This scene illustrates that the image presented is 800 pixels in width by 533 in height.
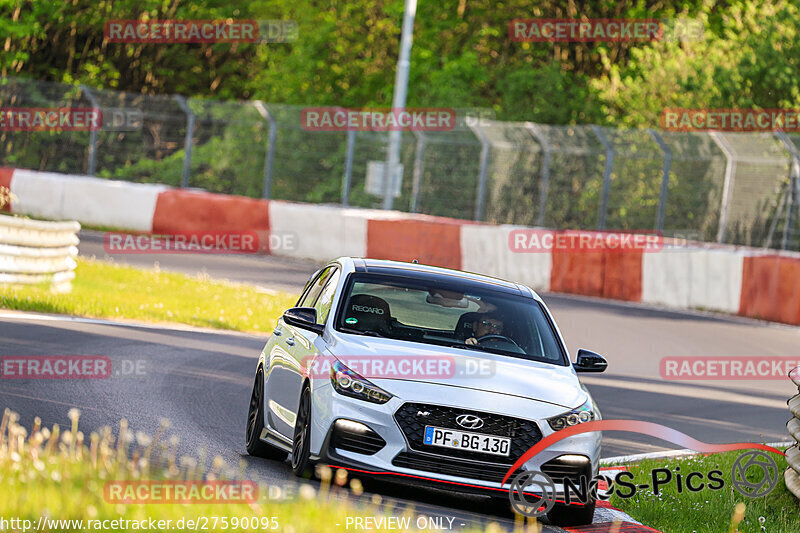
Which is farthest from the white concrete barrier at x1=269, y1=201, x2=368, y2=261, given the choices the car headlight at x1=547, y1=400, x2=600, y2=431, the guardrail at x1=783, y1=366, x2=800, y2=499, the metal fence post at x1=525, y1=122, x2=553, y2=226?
the car headlight at x1=547, y1=400, x2=600, y2=431

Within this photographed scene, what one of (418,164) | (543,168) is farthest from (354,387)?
(418,164)

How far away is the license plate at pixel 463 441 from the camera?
26.8 ft

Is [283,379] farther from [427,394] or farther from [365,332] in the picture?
[427,394]

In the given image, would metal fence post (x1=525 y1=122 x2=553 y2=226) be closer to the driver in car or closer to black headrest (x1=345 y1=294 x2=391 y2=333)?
the driver in car

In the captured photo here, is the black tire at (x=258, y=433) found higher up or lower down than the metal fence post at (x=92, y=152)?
lower down

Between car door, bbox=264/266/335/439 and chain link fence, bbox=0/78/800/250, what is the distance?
54.5ft

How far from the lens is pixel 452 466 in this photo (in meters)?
8.17

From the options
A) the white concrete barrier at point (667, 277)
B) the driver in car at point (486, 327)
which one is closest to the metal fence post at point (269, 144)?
the white concrete barrier at point (667, 277)

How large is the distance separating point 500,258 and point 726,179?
4345mm

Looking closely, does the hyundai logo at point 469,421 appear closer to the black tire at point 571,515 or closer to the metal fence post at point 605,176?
the black tire at point 571,515

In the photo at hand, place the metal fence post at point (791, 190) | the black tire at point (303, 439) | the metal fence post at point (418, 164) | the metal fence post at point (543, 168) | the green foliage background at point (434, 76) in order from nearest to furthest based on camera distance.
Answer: the black tire at point (303, 439) → the metal fence post at point (791, 190) → the metal fence post at point (543, 168) → the metal fence post at point (418, 164) → the green foliage background at point (434, 76)

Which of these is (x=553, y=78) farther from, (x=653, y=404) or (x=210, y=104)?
(x=653, y=404)

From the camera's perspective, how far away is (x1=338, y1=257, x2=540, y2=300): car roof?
9.77 meters

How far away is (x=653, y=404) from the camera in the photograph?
14352 mm
